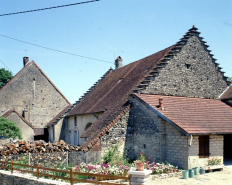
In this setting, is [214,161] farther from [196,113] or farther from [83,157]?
[83,157]

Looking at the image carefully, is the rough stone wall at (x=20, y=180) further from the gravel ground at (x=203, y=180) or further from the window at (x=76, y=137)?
the window at (x=76, y=137)

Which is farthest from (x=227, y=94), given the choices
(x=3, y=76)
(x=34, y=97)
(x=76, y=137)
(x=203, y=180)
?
(x=3, y=76)

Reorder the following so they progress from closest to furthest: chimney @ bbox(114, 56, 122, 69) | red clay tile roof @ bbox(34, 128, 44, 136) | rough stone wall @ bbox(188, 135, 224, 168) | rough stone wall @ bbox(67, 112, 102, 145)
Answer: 1. rough stone wall @ bbox(188, 135, 224, 168)
2. rough stone wall @ bbox(67, 112, 102, 145)
3. chimney @ bbox(114, 56, 122, 69)
4. red clay tile roof @ bbox(34, 128, 44, 136)

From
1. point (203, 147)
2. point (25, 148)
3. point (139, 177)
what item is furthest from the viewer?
point (25, 148)

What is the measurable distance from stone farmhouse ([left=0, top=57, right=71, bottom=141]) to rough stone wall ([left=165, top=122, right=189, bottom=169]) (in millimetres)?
20555

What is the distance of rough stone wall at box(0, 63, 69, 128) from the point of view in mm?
31844

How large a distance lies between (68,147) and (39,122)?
696 inches

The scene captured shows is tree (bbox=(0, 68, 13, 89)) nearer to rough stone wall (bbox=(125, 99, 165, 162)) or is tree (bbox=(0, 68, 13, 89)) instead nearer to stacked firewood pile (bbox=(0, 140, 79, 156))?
stacked firewood pile (bbox=(0, 140, 79, 156))

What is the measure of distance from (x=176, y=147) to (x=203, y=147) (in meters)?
1.44

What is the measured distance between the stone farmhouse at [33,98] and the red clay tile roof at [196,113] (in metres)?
19.5

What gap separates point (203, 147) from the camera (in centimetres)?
1466

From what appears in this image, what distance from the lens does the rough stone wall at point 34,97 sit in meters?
31.8

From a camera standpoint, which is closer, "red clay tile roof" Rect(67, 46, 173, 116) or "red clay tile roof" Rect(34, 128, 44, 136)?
"red clay tile roof" Rect(67, 46, 173, 116)

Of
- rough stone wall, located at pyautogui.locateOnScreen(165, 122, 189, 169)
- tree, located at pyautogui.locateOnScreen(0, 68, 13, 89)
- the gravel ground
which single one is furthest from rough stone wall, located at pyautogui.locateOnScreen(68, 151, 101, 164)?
tree, located at pyautogui.locateOnScreen(0, 68, 13, 89)
